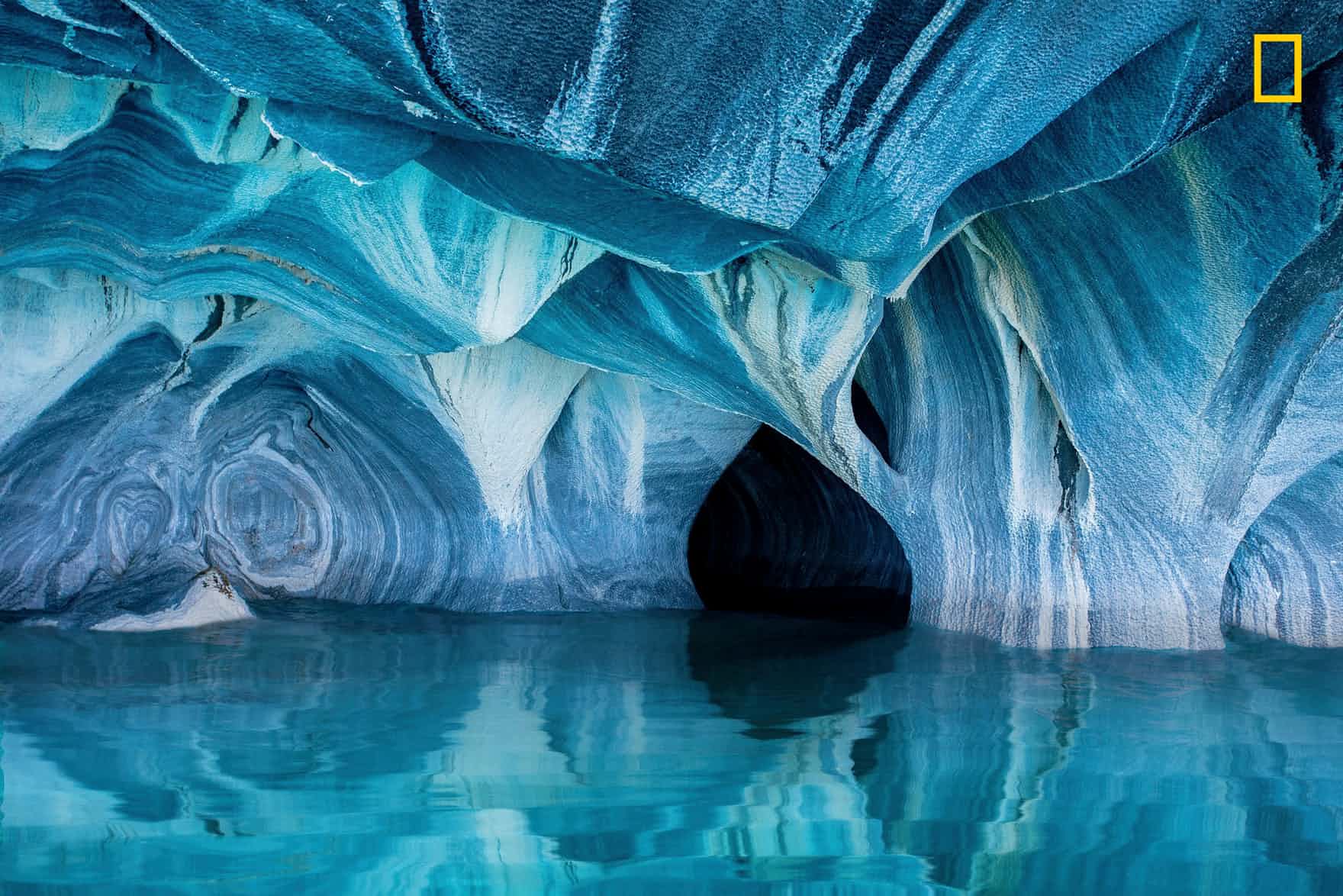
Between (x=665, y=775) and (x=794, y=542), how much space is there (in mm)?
7566

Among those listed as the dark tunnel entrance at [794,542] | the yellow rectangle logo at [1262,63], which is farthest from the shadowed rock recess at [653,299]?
the dark tunnel entrance at [794,542]

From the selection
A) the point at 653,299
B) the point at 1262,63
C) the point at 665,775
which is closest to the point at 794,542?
the point at 653,299

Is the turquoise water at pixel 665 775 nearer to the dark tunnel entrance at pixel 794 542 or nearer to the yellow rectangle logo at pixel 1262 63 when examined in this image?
the yellow rectangle logo at pixel 1262 63

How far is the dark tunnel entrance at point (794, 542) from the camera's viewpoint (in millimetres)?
7848

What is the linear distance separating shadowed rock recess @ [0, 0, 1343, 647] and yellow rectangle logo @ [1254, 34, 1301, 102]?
0.03m

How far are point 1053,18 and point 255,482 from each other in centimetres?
646

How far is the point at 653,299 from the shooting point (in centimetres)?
488

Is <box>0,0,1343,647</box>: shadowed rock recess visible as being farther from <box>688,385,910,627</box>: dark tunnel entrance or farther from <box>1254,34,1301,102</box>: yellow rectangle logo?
<box>688,385,910,627</box>: dark tunnel entrance

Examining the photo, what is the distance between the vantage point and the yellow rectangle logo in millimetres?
3039

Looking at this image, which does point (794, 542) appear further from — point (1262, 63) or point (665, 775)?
point (665, 775)

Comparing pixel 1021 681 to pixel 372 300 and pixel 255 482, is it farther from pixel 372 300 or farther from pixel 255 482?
pixel 255 482

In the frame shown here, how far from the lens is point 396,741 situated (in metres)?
2.87

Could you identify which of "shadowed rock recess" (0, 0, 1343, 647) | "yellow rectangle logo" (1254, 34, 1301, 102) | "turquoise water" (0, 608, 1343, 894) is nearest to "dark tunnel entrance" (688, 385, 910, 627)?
"shadowed rock recess" (0, 0, 1343, 647)

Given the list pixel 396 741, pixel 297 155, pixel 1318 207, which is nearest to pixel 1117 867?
pixel 396 741
